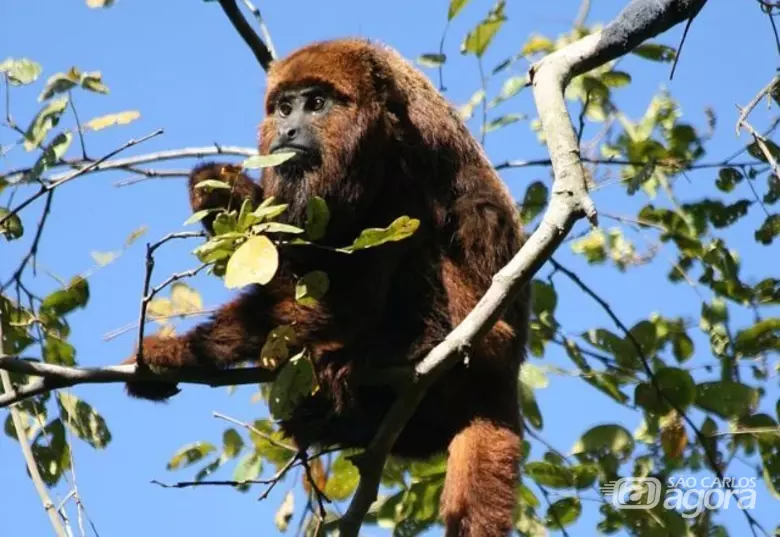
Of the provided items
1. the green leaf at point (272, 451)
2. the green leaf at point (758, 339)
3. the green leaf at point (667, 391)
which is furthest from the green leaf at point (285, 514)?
the green leaf at point (758, 339)

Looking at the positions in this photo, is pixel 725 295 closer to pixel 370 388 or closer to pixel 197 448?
pixel 370 388

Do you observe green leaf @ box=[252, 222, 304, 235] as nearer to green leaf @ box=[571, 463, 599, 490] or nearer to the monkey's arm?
the monkey's arm

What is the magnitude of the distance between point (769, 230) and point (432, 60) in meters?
1.91

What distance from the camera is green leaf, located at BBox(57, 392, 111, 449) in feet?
16.4

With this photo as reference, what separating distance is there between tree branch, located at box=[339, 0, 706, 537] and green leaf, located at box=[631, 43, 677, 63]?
1.51 metres

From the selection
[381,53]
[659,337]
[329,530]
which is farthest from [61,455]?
[659,337]

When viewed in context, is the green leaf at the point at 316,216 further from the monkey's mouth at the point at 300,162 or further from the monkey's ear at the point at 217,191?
the monkey's mouth at the point at 300,162

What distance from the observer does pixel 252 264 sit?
3.53 meters

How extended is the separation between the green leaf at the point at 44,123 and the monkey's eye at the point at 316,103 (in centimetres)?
127

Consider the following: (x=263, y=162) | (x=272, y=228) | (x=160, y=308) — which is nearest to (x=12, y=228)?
(x=160, y=308)

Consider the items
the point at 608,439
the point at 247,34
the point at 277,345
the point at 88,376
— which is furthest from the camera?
the point at 247,34

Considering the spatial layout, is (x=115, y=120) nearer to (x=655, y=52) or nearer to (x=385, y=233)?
(x=385, y=233)

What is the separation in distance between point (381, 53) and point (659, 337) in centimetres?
200

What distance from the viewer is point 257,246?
3596 millimetres
